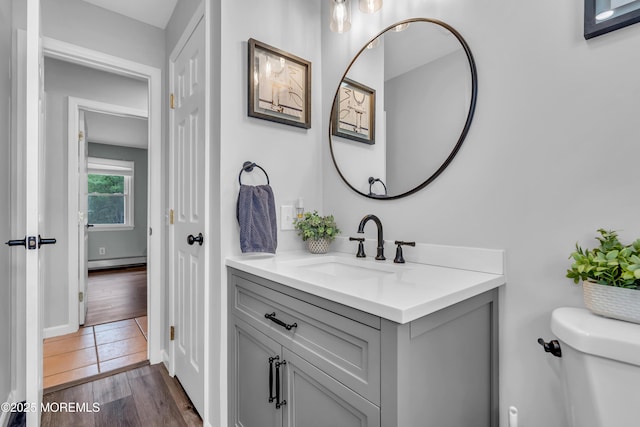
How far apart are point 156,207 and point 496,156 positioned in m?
2.13

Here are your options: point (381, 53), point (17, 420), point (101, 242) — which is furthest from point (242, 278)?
point (101, 242)

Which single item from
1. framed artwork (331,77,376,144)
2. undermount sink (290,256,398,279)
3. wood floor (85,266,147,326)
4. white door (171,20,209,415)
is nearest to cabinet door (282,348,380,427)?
undermount sink (290,256,398,279)

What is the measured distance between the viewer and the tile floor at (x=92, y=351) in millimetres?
2016

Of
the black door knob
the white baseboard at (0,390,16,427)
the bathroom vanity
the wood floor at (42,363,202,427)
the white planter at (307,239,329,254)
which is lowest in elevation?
the wood floor at (42,363,202,427)

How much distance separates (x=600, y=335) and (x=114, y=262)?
6.72m

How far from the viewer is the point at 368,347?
753 millimetres

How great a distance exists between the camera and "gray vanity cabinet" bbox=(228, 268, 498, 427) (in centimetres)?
72

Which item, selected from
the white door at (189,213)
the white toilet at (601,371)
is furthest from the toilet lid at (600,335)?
the white door at (189,213)

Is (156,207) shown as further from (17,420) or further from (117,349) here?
(17,420)

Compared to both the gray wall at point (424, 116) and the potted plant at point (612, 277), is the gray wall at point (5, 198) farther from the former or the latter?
the potted plant at point (612, 277)

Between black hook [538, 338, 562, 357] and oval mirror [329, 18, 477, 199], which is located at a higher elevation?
oval mirror [329, 18, 477, 199]

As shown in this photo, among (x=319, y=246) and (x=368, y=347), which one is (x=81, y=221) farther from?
(x=368, y=347)

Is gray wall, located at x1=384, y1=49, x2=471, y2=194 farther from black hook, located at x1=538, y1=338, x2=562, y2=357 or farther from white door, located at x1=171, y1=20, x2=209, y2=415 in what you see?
white door, located at x1=171, y1=20, x2=209, y2=415

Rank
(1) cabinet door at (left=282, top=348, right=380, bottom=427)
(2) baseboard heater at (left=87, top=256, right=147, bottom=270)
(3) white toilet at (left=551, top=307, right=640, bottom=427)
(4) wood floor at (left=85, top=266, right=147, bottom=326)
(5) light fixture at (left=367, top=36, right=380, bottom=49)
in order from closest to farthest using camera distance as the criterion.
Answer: (3) white toilet at (left=551, top=307, right=640, bottom=427) → (1) cabinet door at (left=282, top=348, right=380, bottom=427) → (5) light fixture at (left=367, top=36, right=380, bottom=49) → (4) wood floor at (left=85, top=266, right=147, bottom=326) → (2) baseboard heater at (left=87, top=256, right=147, bottom=270)
